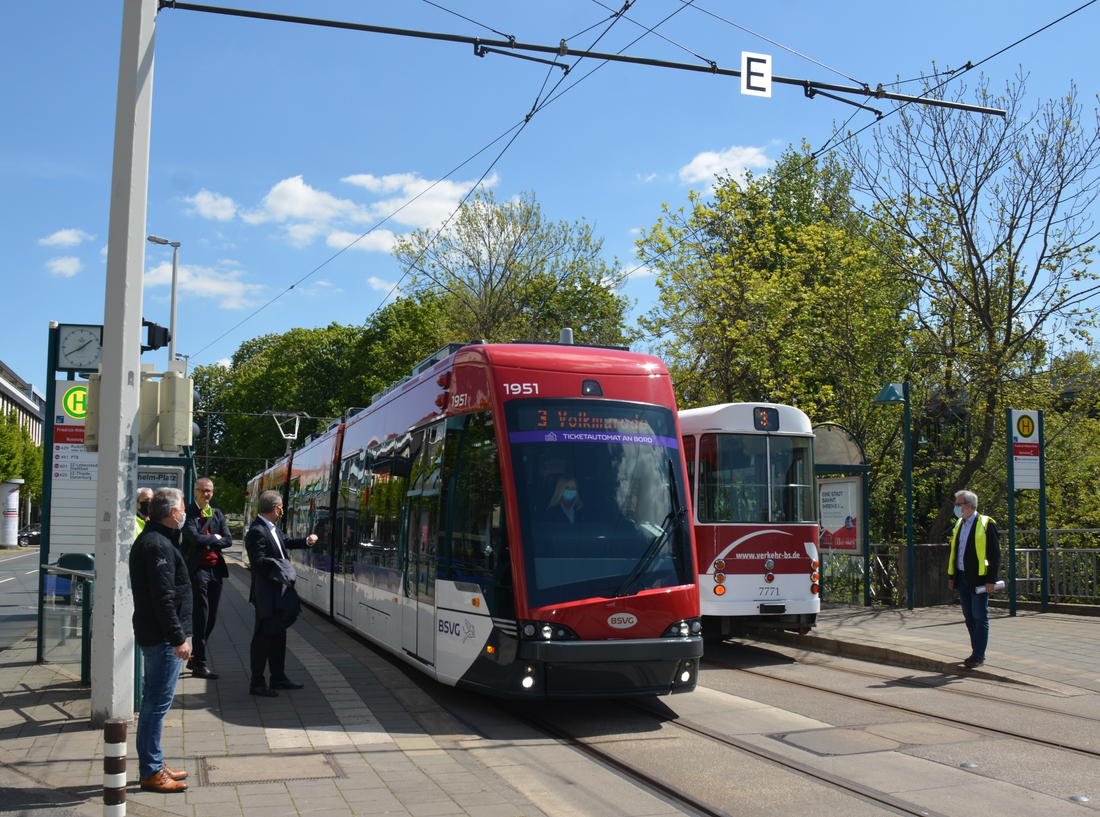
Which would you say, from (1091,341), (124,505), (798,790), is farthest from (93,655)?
(1091,341)

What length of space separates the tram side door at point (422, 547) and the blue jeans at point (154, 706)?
3.11 m

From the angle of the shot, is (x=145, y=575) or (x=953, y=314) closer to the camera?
(x=145, y=575)

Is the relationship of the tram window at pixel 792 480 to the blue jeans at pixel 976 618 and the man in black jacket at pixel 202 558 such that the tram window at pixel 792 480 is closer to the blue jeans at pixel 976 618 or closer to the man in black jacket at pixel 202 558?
the blue jeans at pixel 976 618

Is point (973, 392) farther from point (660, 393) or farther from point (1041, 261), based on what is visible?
point (660, 393)

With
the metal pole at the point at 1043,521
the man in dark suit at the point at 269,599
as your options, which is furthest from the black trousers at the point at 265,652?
the metal pole at the point at 1043,521

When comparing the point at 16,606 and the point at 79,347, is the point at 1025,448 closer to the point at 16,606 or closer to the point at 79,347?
the point at 79,347

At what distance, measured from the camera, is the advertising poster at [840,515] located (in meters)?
16.1

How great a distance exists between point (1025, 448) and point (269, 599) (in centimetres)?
1193

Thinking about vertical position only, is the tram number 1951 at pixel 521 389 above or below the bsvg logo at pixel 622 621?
above

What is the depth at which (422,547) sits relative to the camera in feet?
30.0

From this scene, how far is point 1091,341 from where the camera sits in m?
19.3

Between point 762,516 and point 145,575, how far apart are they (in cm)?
809

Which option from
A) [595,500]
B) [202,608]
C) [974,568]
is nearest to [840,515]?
[974,568]

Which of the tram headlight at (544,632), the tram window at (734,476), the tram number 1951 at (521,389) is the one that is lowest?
the tram headlight at (544,632)
